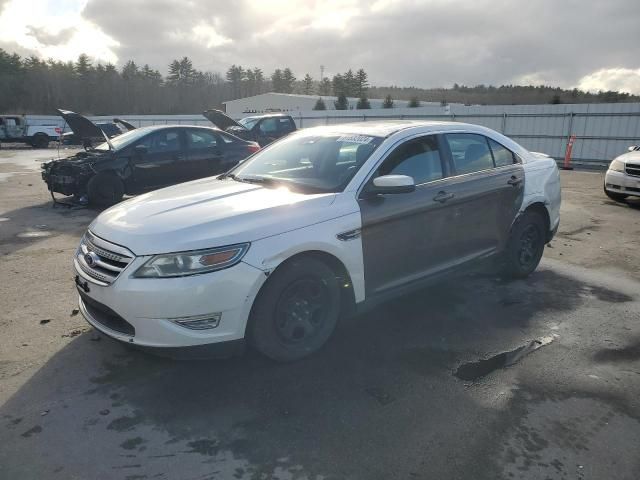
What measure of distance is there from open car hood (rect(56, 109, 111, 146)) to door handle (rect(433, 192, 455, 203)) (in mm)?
7241

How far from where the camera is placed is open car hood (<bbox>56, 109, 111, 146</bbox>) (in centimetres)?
919

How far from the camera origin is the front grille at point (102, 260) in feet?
10.0

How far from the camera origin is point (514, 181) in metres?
4.85

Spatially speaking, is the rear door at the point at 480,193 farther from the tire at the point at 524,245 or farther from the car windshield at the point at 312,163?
the car windshield at the point at 312,163

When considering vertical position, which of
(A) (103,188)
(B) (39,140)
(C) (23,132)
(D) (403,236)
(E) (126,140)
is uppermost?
(E) (126,140)

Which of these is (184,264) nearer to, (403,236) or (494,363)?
(403,236)

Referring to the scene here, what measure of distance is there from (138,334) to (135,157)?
6.93 meters

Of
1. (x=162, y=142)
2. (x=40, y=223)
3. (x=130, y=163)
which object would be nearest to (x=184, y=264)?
(x=40, y=223)

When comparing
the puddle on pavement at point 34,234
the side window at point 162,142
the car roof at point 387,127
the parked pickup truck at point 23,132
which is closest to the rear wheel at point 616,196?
the car roof at point 387,127

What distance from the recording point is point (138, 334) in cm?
299

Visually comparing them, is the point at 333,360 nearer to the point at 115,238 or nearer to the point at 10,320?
the point at 115,238

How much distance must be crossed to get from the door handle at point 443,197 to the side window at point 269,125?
46.1 feet

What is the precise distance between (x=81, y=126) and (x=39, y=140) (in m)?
24.4

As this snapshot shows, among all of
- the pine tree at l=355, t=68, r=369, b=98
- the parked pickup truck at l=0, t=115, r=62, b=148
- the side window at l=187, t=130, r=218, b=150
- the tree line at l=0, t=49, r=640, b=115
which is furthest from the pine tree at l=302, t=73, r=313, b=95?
the side window at l=187, t=130, r=218, b=150
